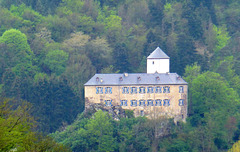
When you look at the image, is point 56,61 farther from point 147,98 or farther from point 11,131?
point 11,131

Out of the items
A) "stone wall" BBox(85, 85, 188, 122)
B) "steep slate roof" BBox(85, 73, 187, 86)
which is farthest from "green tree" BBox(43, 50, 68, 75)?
"stone wall" BBox(85, 85, 188, 122)

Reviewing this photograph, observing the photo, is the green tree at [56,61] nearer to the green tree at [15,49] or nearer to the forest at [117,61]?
the forest at [117,61]

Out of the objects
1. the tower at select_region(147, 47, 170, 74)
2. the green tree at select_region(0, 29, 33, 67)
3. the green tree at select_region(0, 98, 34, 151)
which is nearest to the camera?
the green tree at select_region(0, 98, 34, 151)

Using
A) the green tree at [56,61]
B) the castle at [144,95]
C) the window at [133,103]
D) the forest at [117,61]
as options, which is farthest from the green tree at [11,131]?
the green tree at [56,61]

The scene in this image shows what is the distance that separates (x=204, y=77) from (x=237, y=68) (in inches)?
485

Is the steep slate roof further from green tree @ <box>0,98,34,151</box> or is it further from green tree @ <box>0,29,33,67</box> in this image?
green tree @ <box>0,98,34,151</box>

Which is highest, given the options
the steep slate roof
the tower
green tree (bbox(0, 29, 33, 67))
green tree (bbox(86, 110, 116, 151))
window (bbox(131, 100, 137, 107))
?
green tree (bbox(0, 29, 33, 67))

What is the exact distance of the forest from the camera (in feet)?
258

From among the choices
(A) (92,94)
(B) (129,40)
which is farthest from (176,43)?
(A) (92,94)

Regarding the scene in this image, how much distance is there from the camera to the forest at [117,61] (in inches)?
3100

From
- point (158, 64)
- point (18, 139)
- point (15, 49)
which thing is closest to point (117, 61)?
point (15, 49)

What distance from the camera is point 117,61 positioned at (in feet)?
319

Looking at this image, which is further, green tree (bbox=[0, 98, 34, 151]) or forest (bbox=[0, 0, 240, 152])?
forest (bbox=[0, 0, 240, 152])

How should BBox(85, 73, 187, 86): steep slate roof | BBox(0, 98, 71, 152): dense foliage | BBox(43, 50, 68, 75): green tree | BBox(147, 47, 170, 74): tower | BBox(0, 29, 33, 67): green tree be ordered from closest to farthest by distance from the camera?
BBox(0, 98, 71, 152): dense foliage, BBox(85, 73, 187, 86): steep slate roof, BBox(147, 47, 170, 74): tower, BBox(0, 29, 33, 67): green tree, BBox(43, 50, 68, 75): green tree
